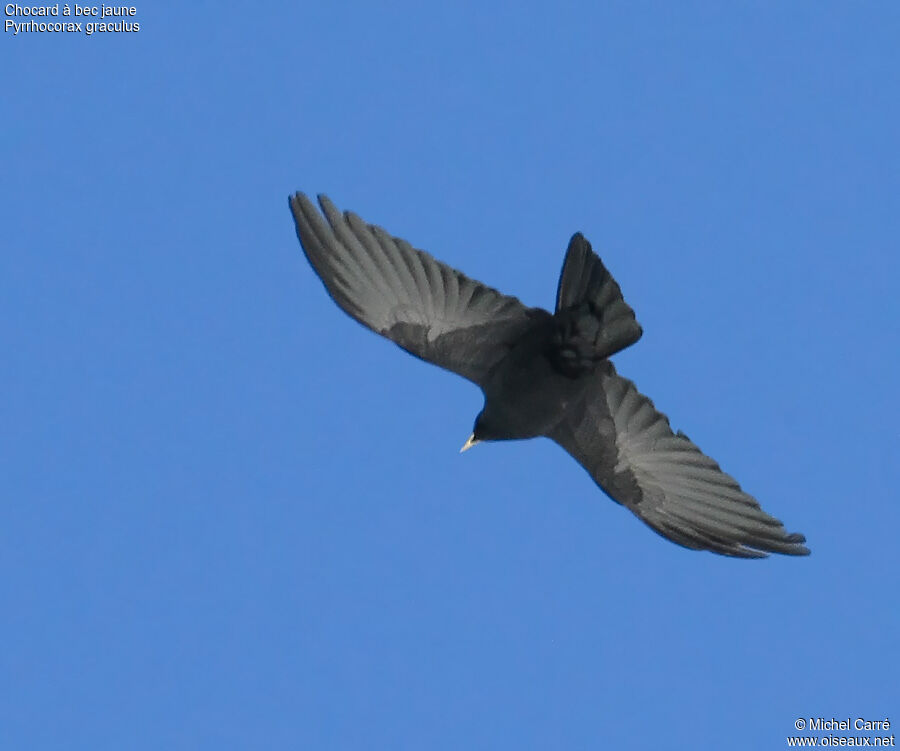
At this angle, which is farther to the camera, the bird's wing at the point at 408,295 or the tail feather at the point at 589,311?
Answer: the bird's wing at the point at 408,295

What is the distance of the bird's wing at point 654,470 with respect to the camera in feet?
37.2

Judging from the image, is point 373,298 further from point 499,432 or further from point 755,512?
point 755,512

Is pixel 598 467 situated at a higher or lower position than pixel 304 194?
lower

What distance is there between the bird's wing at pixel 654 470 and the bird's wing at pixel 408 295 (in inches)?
35.0

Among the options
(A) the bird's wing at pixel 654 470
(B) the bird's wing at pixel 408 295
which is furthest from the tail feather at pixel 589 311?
(A) the bird's wing at pixel 654 470

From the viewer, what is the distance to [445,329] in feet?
36.8

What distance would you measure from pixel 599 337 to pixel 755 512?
1.93m

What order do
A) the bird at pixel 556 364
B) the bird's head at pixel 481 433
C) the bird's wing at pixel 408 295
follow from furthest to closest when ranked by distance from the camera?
the bird's head at pixel 481 433 → the bird's wing at pixel 408 295 → the bird at pixel 556 364

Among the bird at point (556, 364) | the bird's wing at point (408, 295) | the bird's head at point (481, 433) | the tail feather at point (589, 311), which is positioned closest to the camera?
the tail feather at point (589, 311)

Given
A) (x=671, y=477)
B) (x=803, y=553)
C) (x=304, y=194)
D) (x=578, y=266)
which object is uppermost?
(x=304, y=194)

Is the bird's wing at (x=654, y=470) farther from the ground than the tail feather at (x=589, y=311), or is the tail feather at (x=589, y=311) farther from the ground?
the tail feather at (x=589, y=311)

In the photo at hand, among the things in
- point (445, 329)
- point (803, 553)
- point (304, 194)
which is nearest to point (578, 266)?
point (445, 329)

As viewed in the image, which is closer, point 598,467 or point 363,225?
point 363,225

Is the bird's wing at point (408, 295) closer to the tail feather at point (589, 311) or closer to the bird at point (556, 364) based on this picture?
the bird at point (556, 364)
